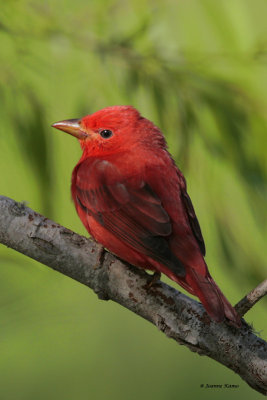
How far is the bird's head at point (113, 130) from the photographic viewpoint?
11.6 feet

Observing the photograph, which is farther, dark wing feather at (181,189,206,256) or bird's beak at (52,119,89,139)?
bird's beak at (52,119,89,139)

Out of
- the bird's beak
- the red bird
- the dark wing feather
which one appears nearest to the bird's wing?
the red bird

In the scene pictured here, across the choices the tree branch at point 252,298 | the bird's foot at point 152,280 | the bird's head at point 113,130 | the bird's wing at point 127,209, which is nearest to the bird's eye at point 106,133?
the bird's head at point 113,130

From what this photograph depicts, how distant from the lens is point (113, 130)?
3.61 meters

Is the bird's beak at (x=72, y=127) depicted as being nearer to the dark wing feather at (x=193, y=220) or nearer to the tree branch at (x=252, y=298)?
the dark wing feather at (x=193, y=220)

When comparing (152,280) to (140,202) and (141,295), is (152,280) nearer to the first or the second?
(141,295)

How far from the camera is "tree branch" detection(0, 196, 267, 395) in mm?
2377

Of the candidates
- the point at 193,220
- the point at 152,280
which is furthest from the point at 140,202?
the point at 152,280

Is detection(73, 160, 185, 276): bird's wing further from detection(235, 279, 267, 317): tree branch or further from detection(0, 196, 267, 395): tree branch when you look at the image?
detection(235, 279, 267, 317): tree branch

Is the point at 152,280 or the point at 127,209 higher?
the point at 127,209

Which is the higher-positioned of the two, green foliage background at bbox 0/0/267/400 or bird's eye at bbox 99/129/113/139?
bird's eye at bbox 99/129/113/139

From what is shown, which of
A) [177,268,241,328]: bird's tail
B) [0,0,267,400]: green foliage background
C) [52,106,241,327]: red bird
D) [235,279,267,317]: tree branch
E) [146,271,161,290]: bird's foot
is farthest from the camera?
[0,0,267,400]: green foliage background

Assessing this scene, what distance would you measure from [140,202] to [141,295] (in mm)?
522

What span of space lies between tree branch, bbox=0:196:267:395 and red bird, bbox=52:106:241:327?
88mm
